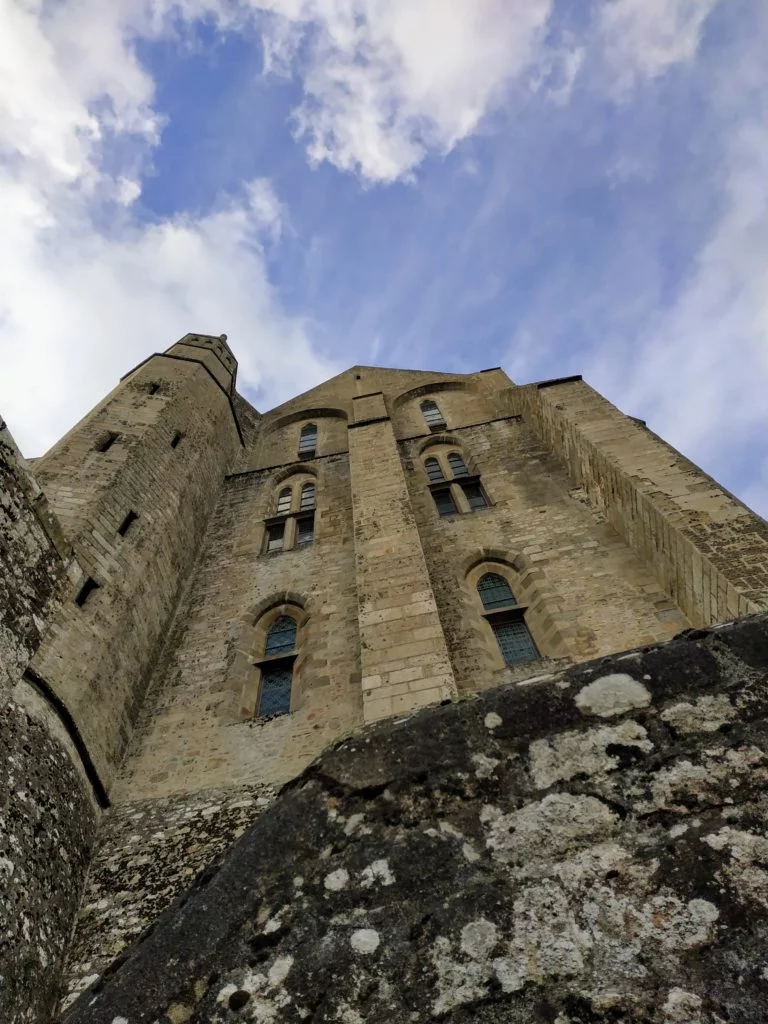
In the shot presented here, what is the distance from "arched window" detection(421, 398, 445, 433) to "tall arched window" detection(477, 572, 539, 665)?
746cm

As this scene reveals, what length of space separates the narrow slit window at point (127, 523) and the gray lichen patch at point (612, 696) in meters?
7.80

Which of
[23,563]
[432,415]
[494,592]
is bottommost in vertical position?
[23,563]

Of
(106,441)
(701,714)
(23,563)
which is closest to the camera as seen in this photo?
(701,714)

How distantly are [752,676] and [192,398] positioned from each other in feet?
42.1

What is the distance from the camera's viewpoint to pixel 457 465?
14.1m

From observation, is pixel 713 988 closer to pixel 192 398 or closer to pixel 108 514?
pixel 108 514

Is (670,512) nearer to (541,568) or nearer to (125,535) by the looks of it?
(541,568)

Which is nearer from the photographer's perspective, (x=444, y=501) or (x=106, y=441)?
(x=106, y=441)

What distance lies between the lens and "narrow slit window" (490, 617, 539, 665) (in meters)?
8.27

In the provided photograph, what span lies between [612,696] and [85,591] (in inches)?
269

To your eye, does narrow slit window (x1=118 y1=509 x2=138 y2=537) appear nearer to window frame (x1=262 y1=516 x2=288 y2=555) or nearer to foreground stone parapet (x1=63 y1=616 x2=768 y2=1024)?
window frame (x1=262 y1=516 x2=288 y2=555)

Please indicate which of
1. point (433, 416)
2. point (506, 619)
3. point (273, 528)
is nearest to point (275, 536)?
point (273, 528)

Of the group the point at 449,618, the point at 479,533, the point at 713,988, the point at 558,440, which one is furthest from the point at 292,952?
the point at 558,440

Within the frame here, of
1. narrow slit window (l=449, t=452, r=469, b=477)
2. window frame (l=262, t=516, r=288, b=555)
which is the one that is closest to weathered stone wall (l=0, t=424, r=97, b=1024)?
window frame (l=262, t=516, r=288, b=555)
